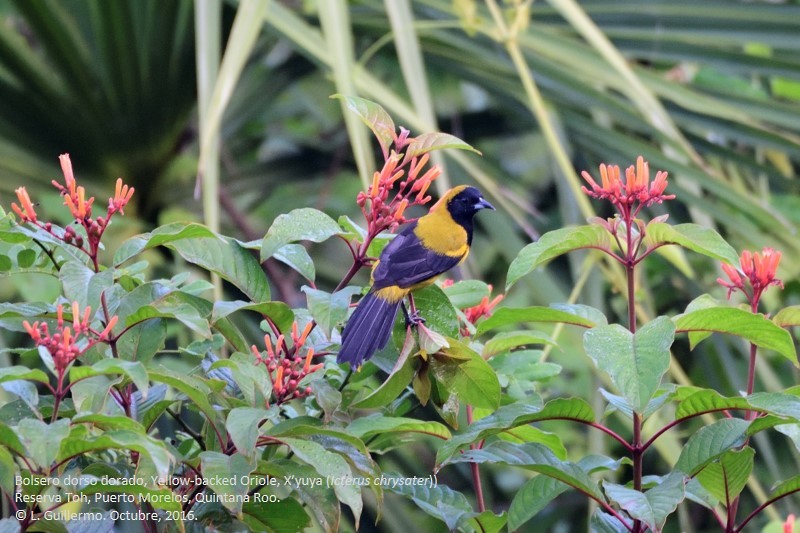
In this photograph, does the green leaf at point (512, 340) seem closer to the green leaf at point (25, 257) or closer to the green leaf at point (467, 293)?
the green leaf at point (467, 293)

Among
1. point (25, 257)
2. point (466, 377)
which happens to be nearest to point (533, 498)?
point (466, 377)

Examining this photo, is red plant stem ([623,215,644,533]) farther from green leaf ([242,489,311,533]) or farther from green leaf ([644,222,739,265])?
green leaf ([242,489,311,533])

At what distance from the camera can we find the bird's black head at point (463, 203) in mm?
2438

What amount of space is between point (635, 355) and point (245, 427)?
496mm

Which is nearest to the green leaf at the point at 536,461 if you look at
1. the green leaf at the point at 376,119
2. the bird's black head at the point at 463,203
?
the green leaf at the point at 376,119

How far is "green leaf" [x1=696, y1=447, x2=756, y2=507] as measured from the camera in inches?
53.1

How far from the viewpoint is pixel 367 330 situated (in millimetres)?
1493

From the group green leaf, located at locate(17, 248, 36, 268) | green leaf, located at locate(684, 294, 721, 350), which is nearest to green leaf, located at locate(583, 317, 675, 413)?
green leaf, located at locate(684, 294, 721, 350)

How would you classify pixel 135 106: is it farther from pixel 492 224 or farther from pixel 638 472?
pixel 638 472

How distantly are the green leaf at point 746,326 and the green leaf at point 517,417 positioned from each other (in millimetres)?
199

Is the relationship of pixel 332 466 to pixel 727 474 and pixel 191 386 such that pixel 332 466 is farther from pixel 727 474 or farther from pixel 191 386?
pixel 727 474

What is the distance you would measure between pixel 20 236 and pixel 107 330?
27cm

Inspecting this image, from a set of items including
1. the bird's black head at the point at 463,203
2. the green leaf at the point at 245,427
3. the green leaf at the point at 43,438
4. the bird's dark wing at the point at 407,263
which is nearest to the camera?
the green leaf at the point at 43,438

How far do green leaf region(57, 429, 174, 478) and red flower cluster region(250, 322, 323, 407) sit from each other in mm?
239
